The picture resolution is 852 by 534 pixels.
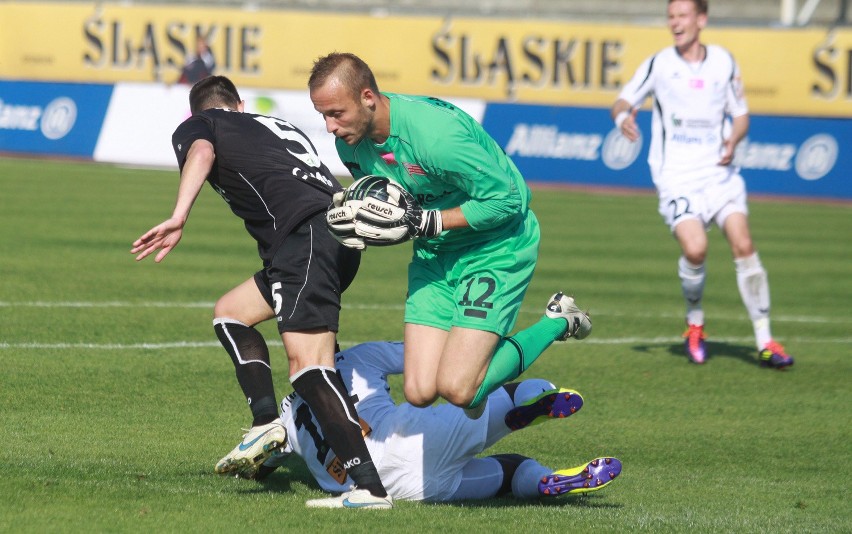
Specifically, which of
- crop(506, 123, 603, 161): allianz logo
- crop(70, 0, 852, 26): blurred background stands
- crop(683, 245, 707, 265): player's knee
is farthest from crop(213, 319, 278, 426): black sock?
crop(70, 0, 852, 26): blurred background stands

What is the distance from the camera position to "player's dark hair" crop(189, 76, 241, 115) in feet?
22.0

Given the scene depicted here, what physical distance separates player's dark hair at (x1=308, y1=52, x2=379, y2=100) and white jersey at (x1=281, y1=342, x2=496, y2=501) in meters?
1.49

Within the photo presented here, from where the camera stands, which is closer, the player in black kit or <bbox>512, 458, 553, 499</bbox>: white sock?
the player in black kit

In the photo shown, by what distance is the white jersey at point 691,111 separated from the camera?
10.3 metres

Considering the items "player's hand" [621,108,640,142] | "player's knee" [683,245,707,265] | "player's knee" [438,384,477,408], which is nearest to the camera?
"player's knee" [438,384,477,408]

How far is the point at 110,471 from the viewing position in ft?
19.5

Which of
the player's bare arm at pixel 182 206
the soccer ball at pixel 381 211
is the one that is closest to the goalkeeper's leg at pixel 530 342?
the soccer ball at pixel 381 211

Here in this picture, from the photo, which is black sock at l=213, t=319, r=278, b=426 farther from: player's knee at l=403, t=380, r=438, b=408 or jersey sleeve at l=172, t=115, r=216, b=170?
jersey sleeve at l=172, t=115, r=216, b=170

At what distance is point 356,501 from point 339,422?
36cm

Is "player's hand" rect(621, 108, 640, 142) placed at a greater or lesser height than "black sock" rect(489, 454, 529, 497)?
greater

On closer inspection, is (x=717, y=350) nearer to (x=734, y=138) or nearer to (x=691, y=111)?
(x=734, y=138)

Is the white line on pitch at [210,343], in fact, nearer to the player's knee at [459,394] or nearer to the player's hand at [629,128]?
the player's hand at [629,128]

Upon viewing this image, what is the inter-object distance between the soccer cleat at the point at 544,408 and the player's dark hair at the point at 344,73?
168cm

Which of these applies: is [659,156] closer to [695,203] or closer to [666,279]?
[695,203]
